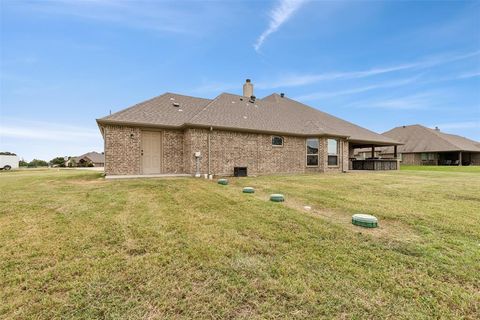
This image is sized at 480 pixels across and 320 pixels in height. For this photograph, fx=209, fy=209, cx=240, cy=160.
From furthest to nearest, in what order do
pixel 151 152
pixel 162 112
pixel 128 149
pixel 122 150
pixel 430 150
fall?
pixel 430 150, pixel 162 112, pixel 151 152, pixel 128 149, pixel 122 150

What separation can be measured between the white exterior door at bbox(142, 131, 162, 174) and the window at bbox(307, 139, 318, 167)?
398 inches

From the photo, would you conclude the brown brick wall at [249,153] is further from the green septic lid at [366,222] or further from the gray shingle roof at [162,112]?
the green septic lid at [366,222]

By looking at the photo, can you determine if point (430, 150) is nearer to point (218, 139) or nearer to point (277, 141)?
point (277, 141)

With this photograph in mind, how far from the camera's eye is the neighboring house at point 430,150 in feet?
89.8

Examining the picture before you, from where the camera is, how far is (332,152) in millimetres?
15602

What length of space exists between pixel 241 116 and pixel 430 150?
28.5 metres

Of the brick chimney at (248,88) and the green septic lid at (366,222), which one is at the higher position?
the brick chimney at (248,88)

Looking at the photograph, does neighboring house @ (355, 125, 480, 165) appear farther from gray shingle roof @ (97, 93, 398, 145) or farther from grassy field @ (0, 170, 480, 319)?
grassy field @ (0, 170, 480, 319)

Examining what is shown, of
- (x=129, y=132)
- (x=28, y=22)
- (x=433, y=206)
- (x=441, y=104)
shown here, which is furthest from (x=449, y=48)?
(x=28, y=22)

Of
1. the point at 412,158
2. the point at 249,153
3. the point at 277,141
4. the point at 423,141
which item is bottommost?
the point at 412,158

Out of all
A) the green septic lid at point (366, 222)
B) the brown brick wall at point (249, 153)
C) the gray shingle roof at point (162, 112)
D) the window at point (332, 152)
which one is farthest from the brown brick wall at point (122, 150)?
the window at point (332, 152)

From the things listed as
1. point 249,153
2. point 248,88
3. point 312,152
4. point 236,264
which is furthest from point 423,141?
point 236,264

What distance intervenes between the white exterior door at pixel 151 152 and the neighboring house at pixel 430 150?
3006cm

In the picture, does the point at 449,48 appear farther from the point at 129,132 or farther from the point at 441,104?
the point at 129,132
